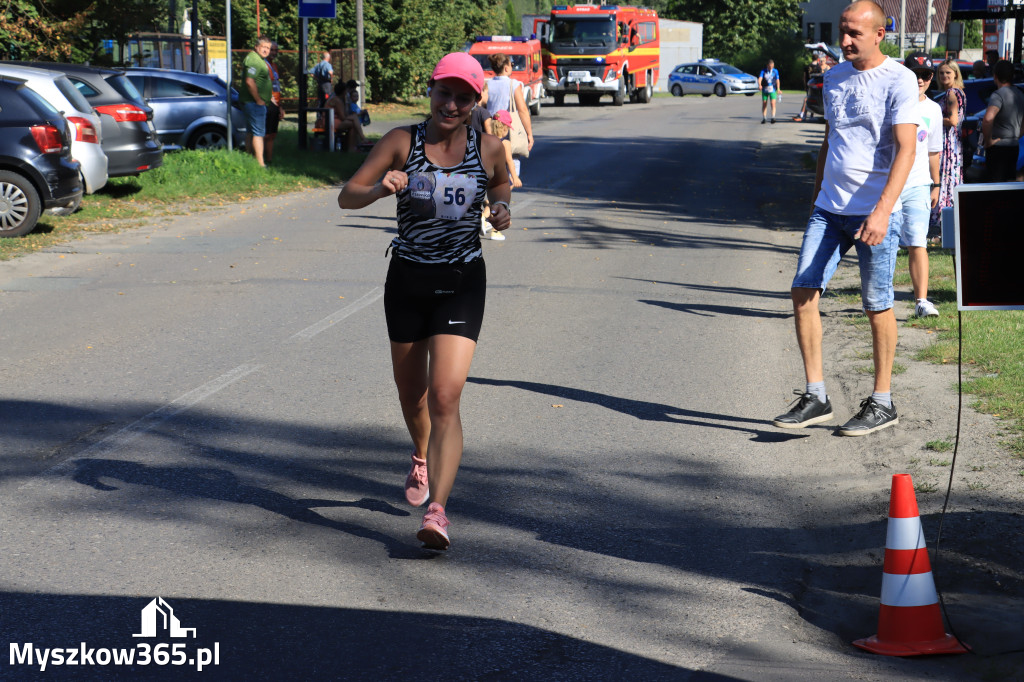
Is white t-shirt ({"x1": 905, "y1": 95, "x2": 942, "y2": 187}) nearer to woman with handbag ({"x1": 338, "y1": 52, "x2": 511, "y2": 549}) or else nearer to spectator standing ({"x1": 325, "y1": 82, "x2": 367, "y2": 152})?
woman with handbag ({"x1": 338, "y1": 52, "x2": 511, "y2": 549})

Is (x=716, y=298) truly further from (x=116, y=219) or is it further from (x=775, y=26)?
(x=775, y=26)

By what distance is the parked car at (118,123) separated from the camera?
16094 mm

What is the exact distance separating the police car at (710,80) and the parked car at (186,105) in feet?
140

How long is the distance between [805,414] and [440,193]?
278cm

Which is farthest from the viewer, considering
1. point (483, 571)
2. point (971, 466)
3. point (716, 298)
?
point (716, 298)

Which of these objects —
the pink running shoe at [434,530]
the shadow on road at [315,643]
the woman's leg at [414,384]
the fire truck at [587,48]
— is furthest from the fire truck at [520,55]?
Answer: the shadow on road at [315,643]

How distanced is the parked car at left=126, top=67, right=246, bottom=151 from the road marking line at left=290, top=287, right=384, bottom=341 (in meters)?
11.7

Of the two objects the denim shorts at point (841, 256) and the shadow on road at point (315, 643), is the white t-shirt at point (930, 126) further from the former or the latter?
the shadow on road at point (315, 643)

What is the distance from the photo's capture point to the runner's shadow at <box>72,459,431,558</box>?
4.95m

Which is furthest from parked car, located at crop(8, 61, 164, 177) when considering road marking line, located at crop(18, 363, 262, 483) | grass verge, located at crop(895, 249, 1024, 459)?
grass verge, located at crop(895, 249, 1024, 459)

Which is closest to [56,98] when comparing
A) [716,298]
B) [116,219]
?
[116,219]

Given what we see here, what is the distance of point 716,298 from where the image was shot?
34.0ft

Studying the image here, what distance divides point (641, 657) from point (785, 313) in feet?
20.8

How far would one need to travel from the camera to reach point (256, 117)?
19297 mm
